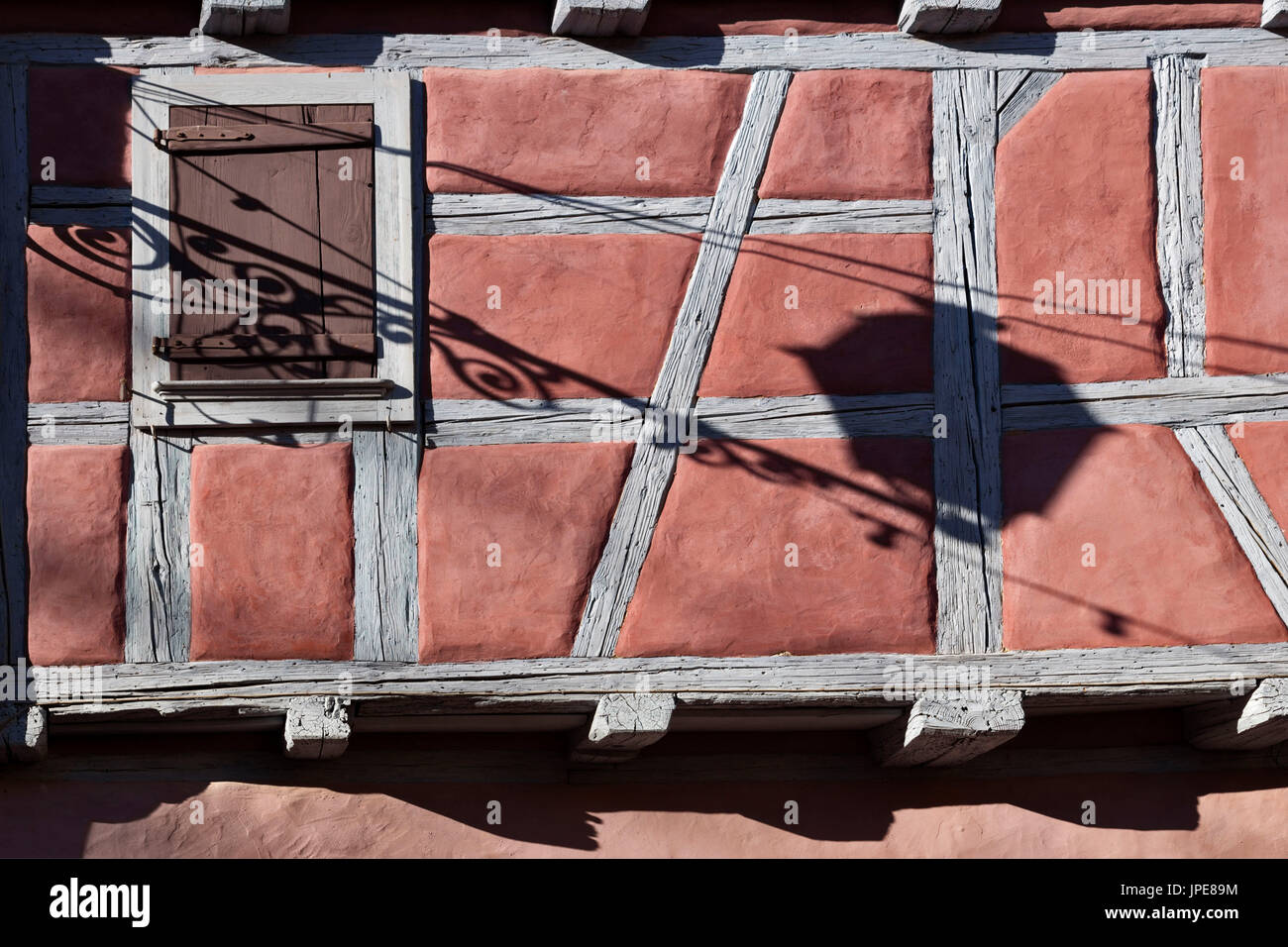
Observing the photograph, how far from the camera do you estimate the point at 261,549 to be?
20.6ft

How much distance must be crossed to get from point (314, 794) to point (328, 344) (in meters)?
1.93

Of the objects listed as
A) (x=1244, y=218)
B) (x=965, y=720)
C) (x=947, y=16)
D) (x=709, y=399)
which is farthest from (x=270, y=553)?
(x=1244, y=218)

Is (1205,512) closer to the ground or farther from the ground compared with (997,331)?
closer to the ground

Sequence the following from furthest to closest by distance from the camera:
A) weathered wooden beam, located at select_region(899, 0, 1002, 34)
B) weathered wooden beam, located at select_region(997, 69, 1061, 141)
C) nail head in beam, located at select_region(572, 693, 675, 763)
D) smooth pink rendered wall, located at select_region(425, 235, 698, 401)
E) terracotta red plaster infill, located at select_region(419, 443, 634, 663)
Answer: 1. weathered wooden beam, located at select_region(997, 69, 1061, 141)
2. weathered wooden beam, located at select_region(899, 0, 1002, 34)
3. smooth pink rendered wall, located at select_region(425, 235, 698, 401)
4. terracotta red plaster infill, located at select_region(419, 443, 634, 663)
5. nail head in beam, located at select_region(572, 693, 675, 763)

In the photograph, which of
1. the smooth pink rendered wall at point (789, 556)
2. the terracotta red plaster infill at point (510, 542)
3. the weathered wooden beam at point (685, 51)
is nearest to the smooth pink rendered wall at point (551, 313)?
the terracotta red plaster infill at point (510, 542)

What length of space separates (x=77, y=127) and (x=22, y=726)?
2472 millimetres

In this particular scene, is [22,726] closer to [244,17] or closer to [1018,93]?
[244,17]

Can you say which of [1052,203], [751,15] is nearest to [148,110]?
[751,15]

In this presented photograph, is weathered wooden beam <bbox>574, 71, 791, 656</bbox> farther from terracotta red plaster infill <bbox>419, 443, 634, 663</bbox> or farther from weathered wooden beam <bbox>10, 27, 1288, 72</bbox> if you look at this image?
weathered wooden beam <bbox>10, 27, 1288, 72</bbox>

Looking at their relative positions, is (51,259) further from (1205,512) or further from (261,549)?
(1205,512)

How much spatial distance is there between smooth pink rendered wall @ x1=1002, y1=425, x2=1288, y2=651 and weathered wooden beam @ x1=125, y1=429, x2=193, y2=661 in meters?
3.39

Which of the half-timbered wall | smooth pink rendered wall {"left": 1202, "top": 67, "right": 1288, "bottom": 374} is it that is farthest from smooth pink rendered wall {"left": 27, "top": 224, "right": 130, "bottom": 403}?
smooth pink rendered wall {"left": 1202, "top": 67, "right": 1288, "bottom": 374}

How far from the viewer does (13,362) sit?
6.35m

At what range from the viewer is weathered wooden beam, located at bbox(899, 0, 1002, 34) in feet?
21.5
